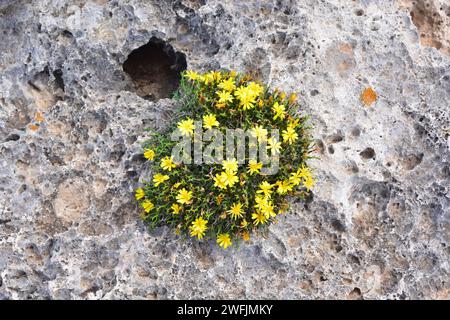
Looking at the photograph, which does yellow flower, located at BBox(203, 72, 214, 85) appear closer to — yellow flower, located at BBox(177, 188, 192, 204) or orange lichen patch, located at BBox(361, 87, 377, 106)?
yellow flower, located at BBox(177, 188, 192, 204)

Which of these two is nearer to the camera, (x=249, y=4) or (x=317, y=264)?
(x=317, y=264)

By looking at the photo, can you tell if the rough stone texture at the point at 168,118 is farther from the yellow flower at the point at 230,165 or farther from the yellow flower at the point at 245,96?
the yellow flower at the point at 230,165

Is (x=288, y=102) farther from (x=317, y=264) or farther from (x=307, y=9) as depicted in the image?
(x=317, y=264)

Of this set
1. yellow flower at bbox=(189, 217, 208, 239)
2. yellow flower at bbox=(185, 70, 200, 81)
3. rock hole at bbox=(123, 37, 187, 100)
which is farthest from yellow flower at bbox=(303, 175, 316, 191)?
rock hole at bbox=(123, 37, 187, 100)

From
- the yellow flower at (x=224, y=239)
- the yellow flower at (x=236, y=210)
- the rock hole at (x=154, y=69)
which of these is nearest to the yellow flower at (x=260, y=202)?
the yellow flower at (x=236, y=210)

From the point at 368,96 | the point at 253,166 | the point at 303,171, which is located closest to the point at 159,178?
the point at 253,166

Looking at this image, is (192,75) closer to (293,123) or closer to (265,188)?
(293,123)

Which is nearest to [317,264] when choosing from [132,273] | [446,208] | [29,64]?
[446,208]
